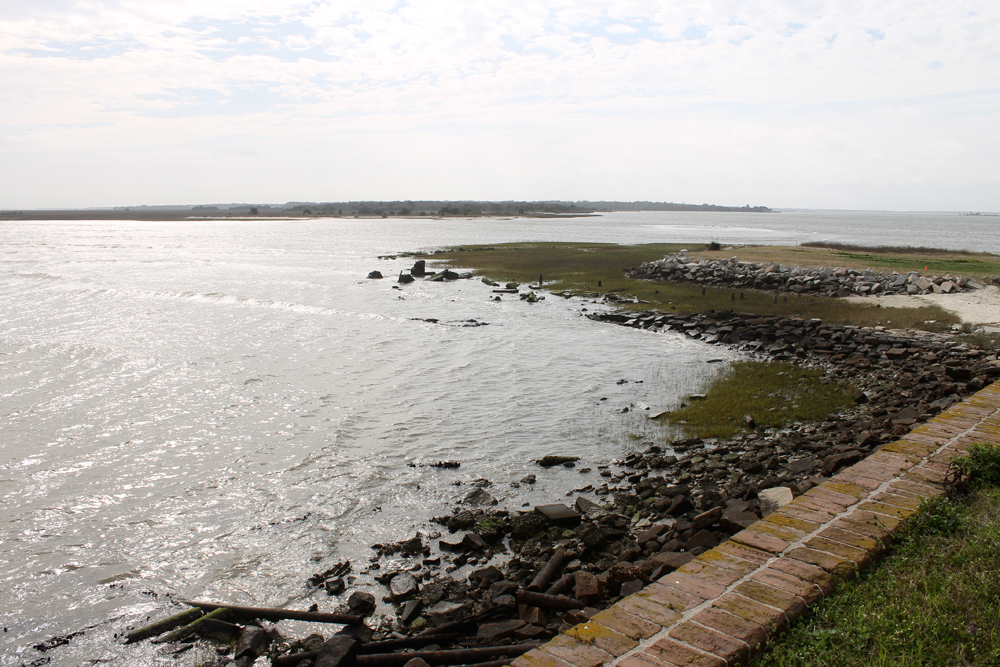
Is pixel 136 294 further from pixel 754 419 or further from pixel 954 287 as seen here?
pixel 954 287

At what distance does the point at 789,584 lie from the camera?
462 cm

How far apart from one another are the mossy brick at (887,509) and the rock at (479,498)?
209 inches

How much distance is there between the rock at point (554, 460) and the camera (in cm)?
1132

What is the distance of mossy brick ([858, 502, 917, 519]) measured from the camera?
219 inches

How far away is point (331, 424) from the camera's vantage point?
13.6 meters

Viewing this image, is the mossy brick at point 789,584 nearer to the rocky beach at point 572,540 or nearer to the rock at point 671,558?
the rocky beach at point 572,540

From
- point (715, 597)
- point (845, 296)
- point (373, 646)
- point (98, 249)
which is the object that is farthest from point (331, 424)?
point (98, 249)

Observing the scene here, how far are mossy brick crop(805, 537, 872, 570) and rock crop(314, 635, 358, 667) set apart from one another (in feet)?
13.3

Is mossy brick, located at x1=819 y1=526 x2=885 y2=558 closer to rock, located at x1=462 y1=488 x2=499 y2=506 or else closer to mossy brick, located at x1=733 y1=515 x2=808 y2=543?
mossy brick, located at x1=733 y1=515 x2=808 y2=543

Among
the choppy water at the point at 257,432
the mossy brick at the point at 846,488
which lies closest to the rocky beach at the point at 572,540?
the choppy water at the point at 257,432

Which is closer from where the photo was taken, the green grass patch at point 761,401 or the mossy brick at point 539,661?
the mossy brick at point 539,661

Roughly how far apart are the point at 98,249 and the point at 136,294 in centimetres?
4349

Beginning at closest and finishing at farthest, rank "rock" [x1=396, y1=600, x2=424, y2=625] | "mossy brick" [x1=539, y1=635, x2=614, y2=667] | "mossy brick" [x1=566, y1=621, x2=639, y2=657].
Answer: "mossy brick" [x1=539, y1=635, x2=614, y2=667]
"mossy brick" [x1=566, y1=621, x2=639, y2=657]
"rock" [x1=396, y1=600, x2=424, y2=625]

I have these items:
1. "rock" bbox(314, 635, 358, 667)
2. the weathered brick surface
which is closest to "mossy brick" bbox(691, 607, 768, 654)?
the weathered brick surface
